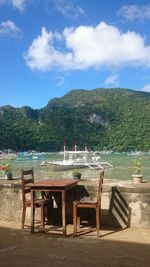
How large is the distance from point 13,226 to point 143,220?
7.65ft

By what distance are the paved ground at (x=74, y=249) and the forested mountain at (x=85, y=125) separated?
132461 millimetres

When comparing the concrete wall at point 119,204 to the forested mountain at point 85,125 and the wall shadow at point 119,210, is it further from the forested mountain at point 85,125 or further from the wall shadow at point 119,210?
the forested mountain at point 85,125

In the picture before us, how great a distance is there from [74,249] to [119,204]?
1627 millimetres

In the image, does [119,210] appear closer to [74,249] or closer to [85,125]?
[74,249]

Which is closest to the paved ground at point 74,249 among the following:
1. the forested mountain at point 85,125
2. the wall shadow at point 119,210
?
the wall shadow at point 119,210

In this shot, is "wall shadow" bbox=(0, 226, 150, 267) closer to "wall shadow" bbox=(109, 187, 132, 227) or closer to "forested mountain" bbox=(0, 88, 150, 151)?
"wall shadow" bbox=(109, 187, 132, 227)

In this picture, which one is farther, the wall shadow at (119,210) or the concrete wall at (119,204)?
the wall shadow at (119,210)

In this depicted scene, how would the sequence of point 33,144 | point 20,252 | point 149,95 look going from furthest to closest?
point 149,95 < point 33,144 < point 20,252

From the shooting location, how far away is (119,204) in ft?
21.4

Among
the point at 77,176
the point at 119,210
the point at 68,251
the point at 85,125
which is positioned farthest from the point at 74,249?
the point at 85,125

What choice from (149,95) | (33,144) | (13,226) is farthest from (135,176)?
(149,95)

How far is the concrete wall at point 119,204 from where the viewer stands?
633 centimetres

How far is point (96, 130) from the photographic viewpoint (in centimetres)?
15725

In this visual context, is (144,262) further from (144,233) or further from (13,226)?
(13,226)
